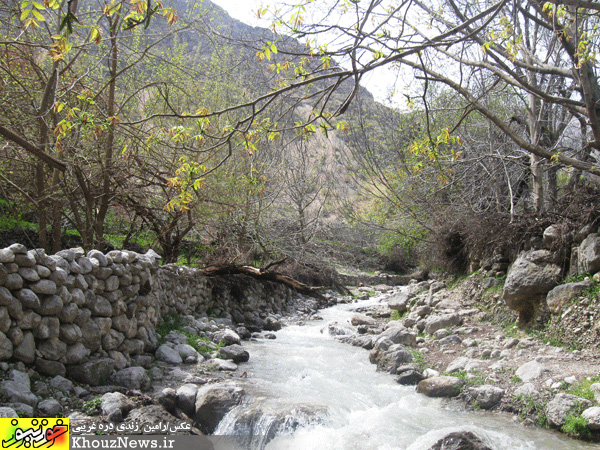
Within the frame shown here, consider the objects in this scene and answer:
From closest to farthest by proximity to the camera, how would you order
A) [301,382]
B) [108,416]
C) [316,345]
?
[108,416]
[301,382]
[316,345]

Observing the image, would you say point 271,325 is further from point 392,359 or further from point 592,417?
point 592,417

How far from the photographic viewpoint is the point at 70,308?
450cm

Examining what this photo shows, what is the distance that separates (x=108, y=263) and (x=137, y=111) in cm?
518

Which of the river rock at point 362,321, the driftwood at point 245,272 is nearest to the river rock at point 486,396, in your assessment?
the river rock at point 362,321

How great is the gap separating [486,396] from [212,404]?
3.01 meters

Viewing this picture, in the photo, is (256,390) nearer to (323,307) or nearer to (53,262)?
(53,262)

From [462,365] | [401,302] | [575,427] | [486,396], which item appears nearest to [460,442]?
[575,427]

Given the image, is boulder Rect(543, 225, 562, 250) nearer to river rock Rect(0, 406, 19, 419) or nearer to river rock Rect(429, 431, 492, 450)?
river rock Rect(429, 431, 492, 450)

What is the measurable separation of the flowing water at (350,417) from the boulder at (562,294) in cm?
204

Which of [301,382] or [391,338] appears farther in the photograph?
[391,338]

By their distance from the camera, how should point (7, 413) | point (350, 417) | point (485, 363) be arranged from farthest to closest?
point (485, 363) < point (350, 417) < point (7, 413)

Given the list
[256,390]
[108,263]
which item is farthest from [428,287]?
[108,263]

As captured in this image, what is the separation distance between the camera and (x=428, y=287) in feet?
36.2

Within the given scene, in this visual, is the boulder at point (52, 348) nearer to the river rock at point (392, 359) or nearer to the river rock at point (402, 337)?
the river rock at point (392, 359)
